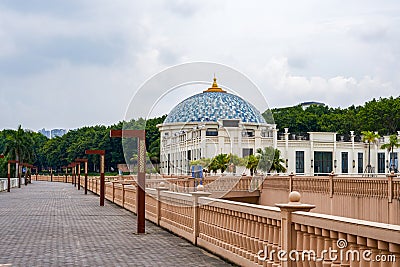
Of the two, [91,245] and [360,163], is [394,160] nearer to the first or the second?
[360,163]

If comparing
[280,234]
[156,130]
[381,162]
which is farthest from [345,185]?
[156,130]

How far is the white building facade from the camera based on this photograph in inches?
2217

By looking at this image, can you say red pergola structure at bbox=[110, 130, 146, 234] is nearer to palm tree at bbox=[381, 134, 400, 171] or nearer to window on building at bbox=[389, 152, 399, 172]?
palm tree at bbox=[381, 134, 400, 171]

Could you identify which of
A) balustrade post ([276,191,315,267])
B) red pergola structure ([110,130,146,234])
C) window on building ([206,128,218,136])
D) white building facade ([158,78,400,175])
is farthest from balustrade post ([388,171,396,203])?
window on building ([206,128,218,136])

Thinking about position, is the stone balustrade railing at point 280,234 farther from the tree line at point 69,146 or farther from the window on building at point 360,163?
Answer: the window on building at point 360,163

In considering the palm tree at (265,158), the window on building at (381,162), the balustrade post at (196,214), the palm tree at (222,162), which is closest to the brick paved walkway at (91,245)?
the balustrade post at (196,214)

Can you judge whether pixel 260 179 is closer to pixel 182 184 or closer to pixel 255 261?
pixel 182 184

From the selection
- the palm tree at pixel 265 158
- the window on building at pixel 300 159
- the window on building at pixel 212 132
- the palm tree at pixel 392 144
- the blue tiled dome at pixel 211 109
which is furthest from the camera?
the blue tiled dome at pixel 211 109

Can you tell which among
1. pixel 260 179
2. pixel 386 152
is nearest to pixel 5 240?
pixel 260 179

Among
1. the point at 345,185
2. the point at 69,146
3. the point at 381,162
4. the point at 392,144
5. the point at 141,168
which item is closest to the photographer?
the point at 141,168

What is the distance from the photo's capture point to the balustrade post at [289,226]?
7637 millimetres

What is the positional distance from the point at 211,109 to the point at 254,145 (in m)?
49.0

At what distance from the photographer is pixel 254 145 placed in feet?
167

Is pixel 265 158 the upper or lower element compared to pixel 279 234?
upper
